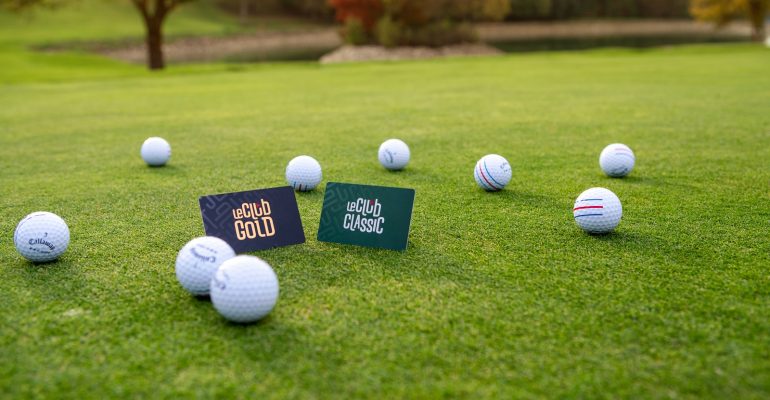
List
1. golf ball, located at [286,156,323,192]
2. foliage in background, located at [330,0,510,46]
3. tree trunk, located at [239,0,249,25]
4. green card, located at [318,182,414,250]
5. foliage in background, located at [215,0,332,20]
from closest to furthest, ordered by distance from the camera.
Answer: green card, located at [318,182,414,250] < golf ball, located at [286,156,323,192] < foliage in background, located at [330,0,510,46] < tree trunk, located at [239,0,249,25] < foliage in background, located at [215,0,332,20]

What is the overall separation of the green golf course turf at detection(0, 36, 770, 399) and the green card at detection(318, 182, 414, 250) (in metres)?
0.12

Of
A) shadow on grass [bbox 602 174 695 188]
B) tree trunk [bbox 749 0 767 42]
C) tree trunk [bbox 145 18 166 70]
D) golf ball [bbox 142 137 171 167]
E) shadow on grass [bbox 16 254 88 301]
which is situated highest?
tree trunk [bbox 749 0 767 42]

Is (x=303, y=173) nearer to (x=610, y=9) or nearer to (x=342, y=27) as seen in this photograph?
(x=342, y=27)

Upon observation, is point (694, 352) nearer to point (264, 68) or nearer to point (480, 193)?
point (480, 193)

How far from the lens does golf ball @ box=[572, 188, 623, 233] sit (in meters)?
4.73

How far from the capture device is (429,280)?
400 centimetres

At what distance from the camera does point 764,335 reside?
3221mm

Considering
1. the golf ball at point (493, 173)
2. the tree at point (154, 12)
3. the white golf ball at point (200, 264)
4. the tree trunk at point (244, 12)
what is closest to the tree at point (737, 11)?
the tree at point (154, 12)

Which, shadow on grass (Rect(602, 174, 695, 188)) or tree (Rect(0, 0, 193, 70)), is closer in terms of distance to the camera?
shadow on grass (Rect(602, 174, 695, 188))

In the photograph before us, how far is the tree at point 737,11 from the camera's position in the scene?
153 feet

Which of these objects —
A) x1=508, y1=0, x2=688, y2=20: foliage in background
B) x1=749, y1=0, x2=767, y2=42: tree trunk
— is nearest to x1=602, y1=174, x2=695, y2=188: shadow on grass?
x1=749, y1=0, x2=767, y2=42: tree trunk

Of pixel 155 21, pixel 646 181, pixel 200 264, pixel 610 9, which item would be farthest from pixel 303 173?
pixel 610 9

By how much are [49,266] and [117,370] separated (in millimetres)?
1784

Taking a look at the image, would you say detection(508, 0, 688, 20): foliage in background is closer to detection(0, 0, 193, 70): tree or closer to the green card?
detection(0, 0, 193, 70): tree
